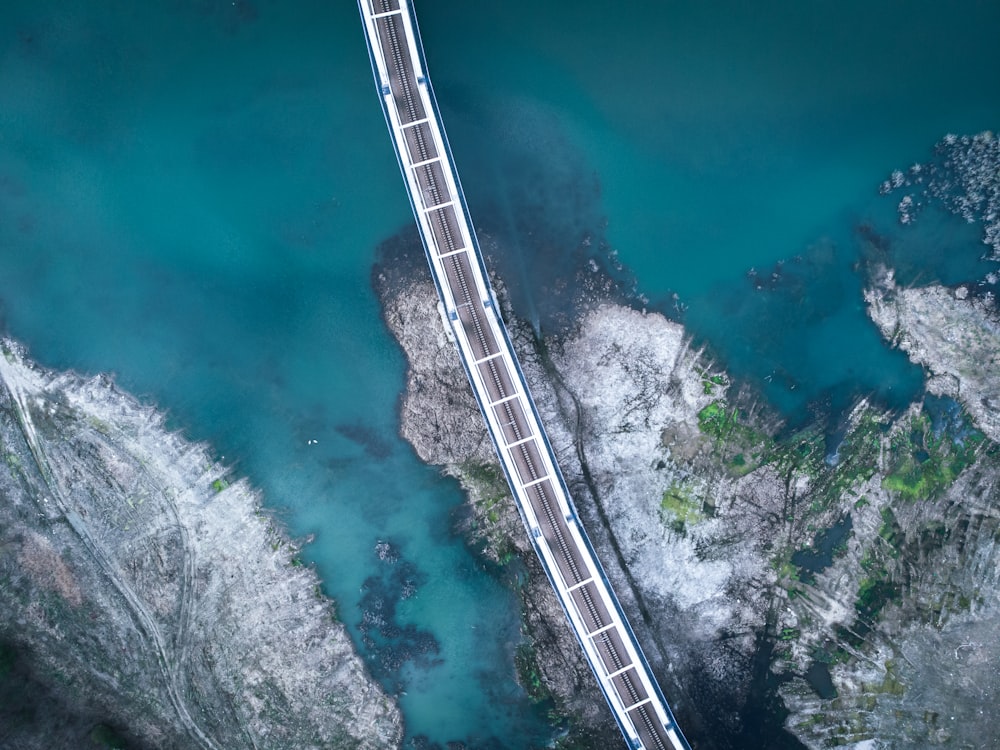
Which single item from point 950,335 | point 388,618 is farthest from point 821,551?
point 388,618

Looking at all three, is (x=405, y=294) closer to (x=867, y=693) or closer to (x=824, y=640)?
(x=824, y=640)

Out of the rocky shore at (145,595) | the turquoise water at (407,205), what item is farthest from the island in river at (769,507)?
the rocky shore at (145,595)

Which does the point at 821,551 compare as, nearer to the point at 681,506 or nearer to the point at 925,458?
the point at 925,458

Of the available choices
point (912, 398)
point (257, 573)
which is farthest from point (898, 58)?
point (257, 573)

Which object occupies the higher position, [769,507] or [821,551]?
[769,507]

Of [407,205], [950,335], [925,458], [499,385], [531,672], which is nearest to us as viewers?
[499,385]

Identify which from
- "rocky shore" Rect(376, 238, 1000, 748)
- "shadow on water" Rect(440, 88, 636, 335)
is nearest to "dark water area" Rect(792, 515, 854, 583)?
"rocky shore" Rect(376, 238, 1000, 748)

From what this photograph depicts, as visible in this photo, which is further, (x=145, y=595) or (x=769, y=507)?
(x=145, y=595)
